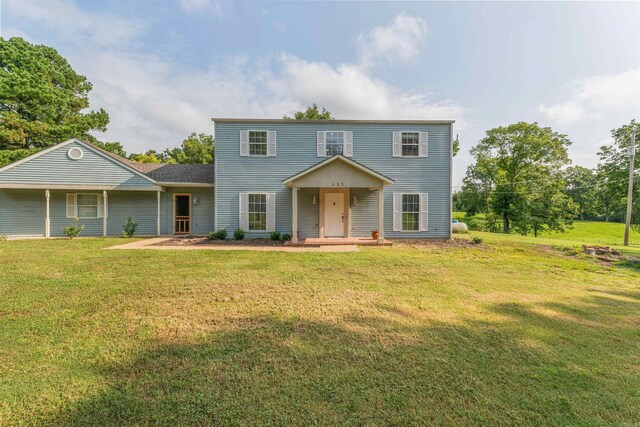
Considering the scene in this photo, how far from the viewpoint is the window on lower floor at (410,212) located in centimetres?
1297

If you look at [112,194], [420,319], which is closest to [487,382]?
[420,319]

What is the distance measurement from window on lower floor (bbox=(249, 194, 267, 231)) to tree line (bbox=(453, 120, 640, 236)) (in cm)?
2350

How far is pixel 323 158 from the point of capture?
12891mm

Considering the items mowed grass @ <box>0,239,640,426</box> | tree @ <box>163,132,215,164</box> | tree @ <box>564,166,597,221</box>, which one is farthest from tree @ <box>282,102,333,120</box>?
tree @ <box>564,166,597,221</box>

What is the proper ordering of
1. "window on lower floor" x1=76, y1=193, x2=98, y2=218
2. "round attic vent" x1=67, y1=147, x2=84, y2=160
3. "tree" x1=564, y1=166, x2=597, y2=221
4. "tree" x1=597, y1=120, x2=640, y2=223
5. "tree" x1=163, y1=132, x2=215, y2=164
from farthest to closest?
"tree" x1=564, y1=166, x2=597, y2=221
"tree" x1=163, y1=132, x2=215, y2=164
"tree" x1=597, y1=120, x2=640, y2=223
"window on lower floor" x1=76, y1=193, x2=98, y2=218
"round attic vent" x1=67, y1=147, x2=84, y2=160

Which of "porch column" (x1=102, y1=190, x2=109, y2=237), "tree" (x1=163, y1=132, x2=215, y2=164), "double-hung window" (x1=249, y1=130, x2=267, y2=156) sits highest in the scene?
"tree" (x1=163, y1=132, x2=215, y2=164)

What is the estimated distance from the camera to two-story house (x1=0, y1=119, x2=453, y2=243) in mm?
12703

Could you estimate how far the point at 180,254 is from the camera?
346 inches

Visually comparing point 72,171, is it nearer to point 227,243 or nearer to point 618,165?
point 227,243

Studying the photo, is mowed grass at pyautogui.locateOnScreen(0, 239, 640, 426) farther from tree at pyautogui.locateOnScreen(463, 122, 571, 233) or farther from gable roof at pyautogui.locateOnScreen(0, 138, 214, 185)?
tree at pyautogui.locateOnScreen(463, 122, 571, 233)

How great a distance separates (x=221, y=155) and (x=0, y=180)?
10.2 meters

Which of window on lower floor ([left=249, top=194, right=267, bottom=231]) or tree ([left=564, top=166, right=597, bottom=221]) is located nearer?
window on lower floor ([left=249, top=194, right=267, bottom=231])

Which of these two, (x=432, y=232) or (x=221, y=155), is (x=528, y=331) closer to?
(x=432, y=232)

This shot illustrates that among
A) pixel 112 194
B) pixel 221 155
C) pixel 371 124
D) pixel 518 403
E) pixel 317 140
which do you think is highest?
pixel 371 124
